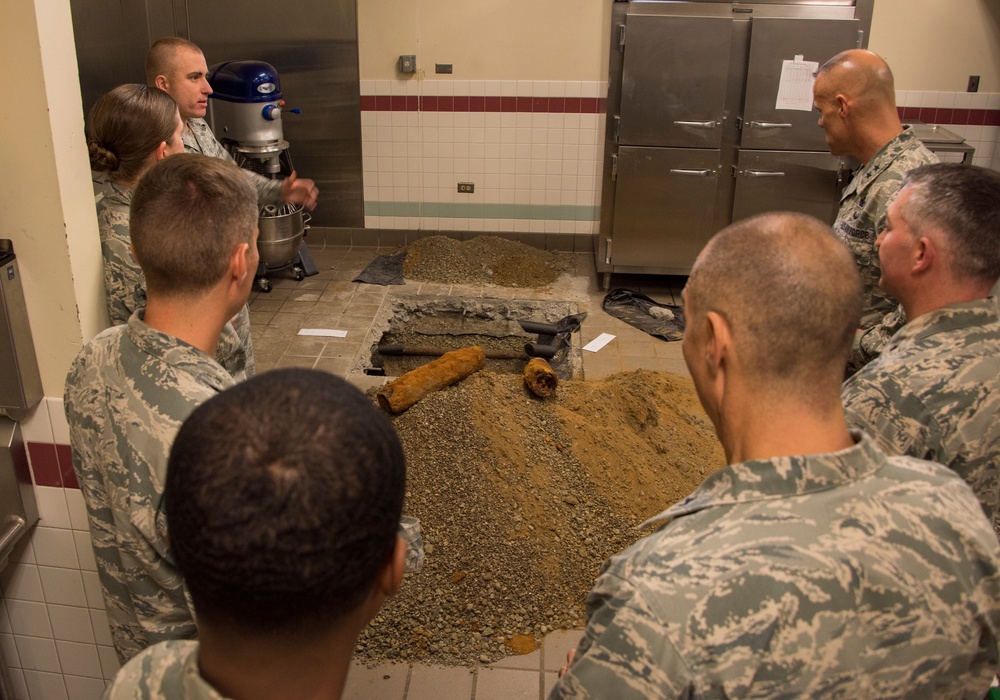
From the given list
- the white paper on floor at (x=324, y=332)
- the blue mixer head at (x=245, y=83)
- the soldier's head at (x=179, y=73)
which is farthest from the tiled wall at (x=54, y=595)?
the blue mixer head at (x=245, y=83)

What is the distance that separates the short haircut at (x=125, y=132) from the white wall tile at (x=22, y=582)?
1232mm

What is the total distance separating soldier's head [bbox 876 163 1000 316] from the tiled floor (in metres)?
1.81

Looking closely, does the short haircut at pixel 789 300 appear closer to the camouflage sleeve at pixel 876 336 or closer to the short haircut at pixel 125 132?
the camouflage sleeve at pixel 876 336

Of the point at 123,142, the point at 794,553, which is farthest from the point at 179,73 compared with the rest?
the point at 794,553

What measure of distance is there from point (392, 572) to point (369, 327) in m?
4.82

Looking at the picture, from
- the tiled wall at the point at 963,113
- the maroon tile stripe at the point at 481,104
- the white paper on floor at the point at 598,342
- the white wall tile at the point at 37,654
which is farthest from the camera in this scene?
the maroon tile stripe at the point at 481,104

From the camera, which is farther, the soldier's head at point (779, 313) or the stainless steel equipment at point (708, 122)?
the stainless steel equipment at point (708, 122)

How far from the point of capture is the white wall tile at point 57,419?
238 centimetres

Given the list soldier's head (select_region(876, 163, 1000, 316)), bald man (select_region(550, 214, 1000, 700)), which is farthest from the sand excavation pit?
bald man (select_region(550, 214, 1000, 700))

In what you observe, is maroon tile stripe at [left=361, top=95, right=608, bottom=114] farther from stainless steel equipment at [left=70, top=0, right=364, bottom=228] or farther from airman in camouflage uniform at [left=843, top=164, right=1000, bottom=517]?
airman in camouflage uniform at [left=843, top=164, right=1000, bottom=517]

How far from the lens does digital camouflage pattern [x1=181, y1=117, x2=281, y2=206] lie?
138 inches

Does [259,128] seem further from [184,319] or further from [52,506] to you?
[184,319]

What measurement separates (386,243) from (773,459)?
21.0 feet

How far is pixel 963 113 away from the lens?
6.43m
